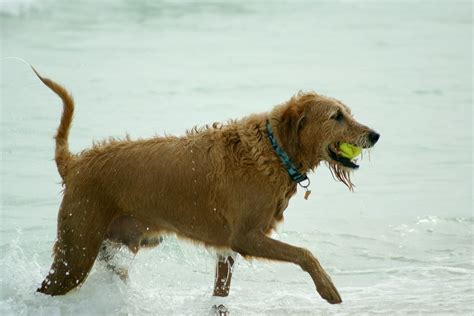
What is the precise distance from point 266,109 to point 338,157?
8.16 metres

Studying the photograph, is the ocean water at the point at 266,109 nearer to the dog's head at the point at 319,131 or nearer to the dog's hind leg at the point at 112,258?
the dog's hind leg at the point at 112,258

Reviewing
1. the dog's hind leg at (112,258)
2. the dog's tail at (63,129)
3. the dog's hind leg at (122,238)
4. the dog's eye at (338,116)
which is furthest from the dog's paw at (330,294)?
the dog's tail at (63,129)

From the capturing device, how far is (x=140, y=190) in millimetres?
6895

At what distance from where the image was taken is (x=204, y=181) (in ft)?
22.4

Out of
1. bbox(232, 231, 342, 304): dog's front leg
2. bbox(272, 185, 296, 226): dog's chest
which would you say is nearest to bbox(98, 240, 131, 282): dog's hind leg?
bbox(232, 231, 342, 304): dog's front leg

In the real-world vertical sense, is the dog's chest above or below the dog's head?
below

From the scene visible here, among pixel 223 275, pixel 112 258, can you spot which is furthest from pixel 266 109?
pixel 112 258

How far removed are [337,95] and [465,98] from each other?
2.11 meters

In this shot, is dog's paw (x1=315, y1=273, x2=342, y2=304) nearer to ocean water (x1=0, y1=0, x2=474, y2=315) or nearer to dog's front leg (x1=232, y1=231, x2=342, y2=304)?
dog's front leg (x1=232, y1=231, x2=342, y2=304)

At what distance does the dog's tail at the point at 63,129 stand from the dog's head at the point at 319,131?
154cm

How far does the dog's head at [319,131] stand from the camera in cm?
666

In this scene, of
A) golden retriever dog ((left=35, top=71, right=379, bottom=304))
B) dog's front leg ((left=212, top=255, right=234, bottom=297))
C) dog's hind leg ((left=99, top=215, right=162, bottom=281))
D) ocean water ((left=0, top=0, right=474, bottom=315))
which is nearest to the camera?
golden retriever dog ((left=35, top=71, right=379, bottom=304))

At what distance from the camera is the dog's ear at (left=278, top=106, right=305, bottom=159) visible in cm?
668

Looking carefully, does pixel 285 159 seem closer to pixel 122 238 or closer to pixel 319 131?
pixel 319 131
